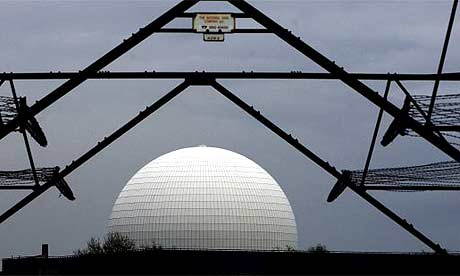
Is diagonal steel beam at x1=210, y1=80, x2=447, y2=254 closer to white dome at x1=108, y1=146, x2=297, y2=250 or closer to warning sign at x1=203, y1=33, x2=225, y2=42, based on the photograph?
warning sign at x1=203, y1=33, x2=225, y2=42

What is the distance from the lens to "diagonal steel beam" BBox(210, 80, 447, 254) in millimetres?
49500

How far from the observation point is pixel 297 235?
162 m

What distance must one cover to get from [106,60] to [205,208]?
107 metres

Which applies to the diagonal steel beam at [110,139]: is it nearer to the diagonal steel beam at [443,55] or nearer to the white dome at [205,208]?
the diagonal steel beam at [443,55]

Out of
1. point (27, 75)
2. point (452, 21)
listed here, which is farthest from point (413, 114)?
point (27, 75)

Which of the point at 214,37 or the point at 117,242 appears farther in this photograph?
the point at 117,242

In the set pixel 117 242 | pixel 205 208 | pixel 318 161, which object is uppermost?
pixel 205 208

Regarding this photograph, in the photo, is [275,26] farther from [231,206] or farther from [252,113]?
[231,206]

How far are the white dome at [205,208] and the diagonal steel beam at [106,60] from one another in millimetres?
101653

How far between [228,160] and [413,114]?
115 meters

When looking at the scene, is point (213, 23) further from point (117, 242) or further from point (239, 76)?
point (117, 242)

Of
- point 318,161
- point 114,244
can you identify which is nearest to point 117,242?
point 114,244

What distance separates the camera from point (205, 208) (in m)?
152

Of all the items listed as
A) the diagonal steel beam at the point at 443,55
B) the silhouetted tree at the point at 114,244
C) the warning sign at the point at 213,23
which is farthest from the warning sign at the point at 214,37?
the silhouetted tree at the point at 114,244
